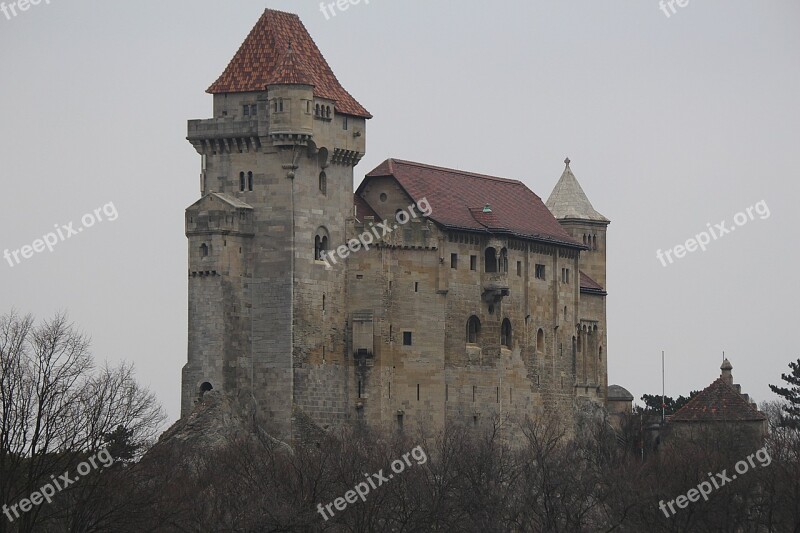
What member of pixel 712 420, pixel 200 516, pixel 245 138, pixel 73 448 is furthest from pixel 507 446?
pixel 73 448

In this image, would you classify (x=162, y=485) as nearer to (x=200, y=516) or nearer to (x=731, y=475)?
(x=200, y=516)

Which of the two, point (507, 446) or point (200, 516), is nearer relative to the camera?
point (200, 516)

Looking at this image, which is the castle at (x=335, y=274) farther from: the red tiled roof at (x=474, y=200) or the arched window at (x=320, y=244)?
the red tiled roof at (x=474, y=200)

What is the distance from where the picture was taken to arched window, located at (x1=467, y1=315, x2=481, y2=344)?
155375 mm

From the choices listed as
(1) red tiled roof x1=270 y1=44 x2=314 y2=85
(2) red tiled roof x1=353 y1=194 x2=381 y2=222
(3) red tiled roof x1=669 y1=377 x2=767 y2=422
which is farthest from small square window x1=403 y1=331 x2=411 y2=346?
(3) red tiled roof x1=669 y1=377 x2=767 y2=422

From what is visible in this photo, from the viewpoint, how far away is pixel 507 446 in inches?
5965

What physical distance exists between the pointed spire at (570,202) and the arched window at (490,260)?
2050 centimetres

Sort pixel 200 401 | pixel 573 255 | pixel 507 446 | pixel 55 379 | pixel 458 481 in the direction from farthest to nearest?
pixel 573 255, pixel 507 446, pixel 200 401, pixel 458 481, pixel 55 379

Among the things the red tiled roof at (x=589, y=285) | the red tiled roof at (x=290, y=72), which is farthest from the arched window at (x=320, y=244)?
the red tiled roof at (x=589, y=285)

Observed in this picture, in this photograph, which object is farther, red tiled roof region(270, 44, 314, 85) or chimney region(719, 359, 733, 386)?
chimney region(719, 359, 733, 386)

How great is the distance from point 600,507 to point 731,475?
291 inches

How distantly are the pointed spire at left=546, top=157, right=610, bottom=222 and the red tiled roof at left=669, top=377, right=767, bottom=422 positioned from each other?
74.0 feet

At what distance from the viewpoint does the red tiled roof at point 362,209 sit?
152750 mm

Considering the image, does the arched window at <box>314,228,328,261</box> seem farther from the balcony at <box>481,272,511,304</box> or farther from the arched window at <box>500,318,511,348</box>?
the arched window at <box>500,318,511,348</box>
